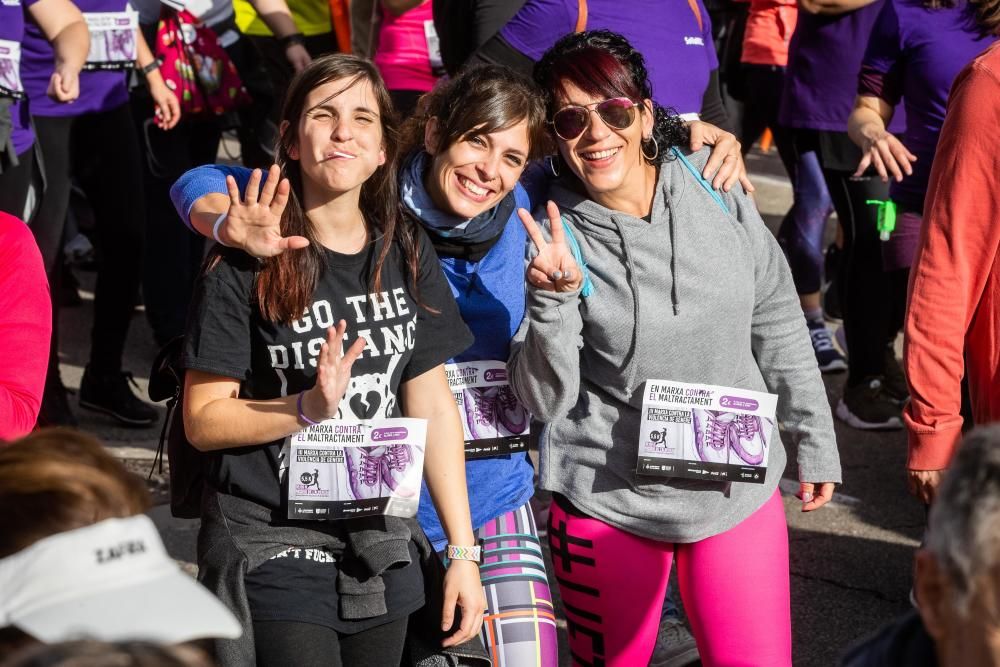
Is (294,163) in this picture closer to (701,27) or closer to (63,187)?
(701,27)

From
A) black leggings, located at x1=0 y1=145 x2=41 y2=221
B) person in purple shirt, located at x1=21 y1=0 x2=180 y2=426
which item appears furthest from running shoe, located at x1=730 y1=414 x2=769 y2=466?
person in purple shirt, located at x1=21 y1=0 x2=180 y2=426

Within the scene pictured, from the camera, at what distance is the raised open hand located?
8.32ft

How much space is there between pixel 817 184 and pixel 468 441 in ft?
12.5

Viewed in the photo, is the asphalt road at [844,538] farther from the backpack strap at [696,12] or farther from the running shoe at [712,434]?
the backpack strap at [696,12]

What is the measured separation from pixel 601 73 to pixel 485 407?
81cm

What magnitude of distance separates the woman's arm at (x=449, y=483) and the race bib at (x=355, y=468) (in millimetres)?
127

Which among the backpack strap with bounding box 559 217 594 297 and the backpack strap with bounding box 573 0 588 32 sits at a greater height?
the backpack strap with bounding box 573 0 588 32

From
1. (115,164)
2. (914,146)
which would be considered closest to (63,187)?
(115,164)

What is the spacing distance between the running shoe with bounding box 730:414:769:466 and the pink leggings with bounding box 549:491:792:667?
0.15m

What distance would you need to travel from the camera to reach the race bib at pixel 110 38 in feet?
17.1

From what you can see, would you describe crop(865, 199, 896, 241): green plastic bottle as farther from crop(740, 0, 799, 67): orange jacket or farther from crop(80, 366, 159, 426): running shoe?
crop(80, 366, 159, 426): running shoe

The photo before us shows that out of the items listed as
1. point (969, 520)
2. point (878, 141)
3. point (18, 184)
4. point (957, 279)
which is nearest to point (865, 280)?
point (878, 141)

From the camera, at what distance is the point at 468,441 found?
3.19 m

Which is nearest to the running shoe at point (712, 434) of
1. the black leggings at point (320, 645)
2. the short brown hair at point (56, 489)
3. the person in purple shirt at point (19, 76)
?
the black leggings at point (320, 645)
